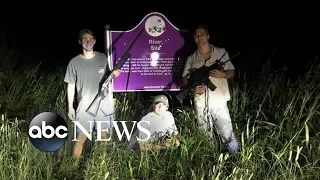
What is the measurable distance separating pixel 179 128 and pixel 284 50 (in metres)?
4.82

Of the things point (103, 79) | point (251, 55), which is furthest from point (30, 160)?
point (251, 55)

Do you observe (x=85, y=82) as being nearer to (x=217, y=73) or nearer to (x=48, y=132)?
(x=48, y=132)

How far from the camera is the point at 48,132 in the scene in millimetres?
4293

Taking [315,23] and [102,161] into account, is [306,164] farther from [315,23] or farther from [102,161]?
[315,23]

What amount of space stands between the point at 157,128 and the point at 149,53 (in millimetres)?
795

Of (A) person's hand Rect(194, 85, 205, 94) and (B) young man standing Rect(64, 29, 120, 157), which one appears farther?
(A) person's hand Rect(194, 85, 205, 94)

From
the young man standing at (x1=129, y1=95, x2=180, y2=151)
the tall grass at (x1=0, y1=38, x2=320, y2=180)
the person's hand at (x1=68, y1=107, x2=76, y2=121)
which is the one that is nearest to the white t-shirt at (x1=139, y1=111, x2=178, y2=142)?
the young man standing at (x1=129, y1=95, x2=180, y2=151)

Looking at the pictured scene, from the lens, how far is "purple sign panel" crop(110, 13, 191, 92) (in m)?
4.74

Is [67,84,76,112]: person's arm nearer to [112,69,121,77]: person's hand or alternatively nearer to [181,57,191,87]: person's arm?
[112,69,121,77]: person's hand

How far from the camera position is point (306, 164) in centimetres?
425

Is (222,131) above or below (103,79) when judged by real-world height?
below

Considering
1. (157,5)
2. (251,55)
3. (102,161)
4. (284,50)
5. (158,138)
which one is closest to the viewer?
(102,161)

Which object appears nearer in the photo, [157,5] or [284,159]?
[284,159]

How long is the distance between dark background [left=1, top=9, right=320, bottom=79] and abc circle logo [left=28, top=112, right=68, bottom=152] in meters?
3.68
